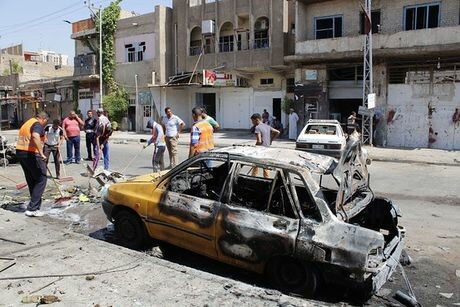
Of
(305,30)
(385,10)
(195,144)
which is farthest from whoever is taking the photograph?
(305,30)

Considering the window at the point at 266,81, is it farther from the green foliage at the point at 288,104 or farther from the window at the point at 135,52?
the window at the point at 135,52

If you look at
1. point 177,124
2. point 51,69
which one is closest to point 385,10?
point 177,124

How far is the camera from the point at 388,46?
20516mm

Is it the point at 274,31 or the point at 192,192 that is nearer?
the point at 192,192

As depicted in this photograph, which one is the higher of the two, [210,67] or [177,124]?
[210,67]

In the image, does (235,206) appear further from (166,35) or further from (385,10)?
(166,35)

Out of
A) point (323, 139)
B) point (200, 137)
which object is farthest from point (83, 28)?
point (200, 137)

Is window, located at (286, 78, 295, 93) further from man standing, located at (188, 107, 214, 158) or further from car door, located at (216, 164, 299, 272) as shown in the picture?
car door, located at (216, 164, 299, 272)

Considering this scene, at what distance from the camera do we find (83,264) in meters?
5.06

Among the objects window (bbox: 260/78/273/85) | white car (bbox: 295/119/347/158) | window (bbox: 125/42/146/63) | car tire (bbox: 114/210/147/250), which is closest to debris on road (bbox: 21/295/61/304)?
car tire (bbox: 114/210/147/250)

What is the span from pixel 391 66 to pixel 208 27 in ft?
42.7

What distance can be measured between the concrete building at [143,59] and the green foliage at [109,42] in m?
0.41

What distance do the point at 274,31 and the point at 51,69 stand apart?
38.0 meters

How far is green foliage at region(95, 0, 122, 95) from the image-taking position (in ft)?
116
